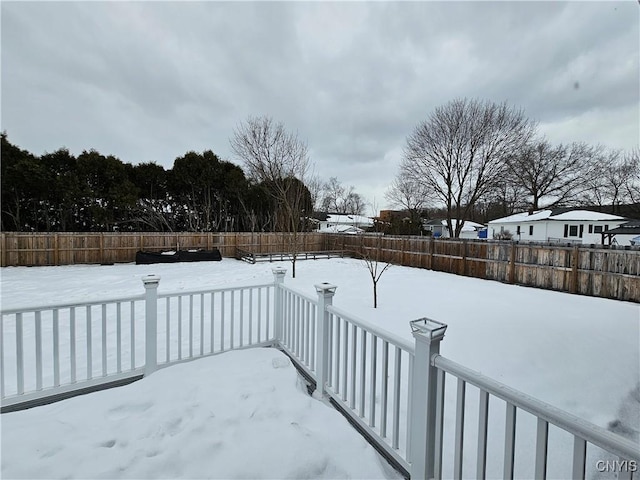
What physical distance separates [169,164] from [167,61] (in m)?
9.93

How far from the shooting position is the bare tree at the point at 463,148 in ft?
48.1

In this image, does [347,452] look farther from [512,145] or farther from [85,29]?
[512,145]

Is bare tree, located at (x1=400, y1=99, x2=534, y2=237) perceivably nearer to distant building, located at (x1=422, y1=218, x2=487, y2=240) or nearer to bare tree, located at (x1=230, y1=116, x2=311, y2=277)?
bare tree, located at (x1=230, y1=116, x2=311, y2=277)

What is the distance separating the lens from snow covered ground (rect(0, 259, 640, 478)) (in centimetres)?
181

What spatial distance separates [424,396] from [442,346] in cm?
291

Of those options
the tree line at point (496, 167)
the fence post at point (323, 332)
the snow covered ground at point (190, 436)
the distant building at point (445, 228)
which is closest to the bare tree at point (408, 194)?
the tree line at point (496, 167)

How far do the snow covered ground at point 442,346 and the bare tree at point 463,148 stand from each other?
8.35 m

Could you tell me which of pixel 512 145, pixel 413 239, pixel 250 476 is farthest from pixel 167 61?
pixel 512 145

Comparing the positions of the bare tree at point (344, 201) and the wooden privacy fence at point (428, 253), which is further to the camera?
the bare tree at point (344, 201)

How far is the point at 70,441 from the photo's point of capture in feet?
5.99

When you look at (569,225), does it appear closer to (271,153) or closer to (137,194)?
(271,153)

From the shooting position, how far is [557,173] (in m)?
20.9

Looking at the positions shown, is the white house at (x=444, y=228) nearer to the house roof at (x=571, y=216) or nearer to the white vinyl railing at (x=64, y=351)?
the house roof at (x=571, y=216)

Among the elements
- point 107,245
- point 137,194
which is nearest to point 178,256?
point 107,245
